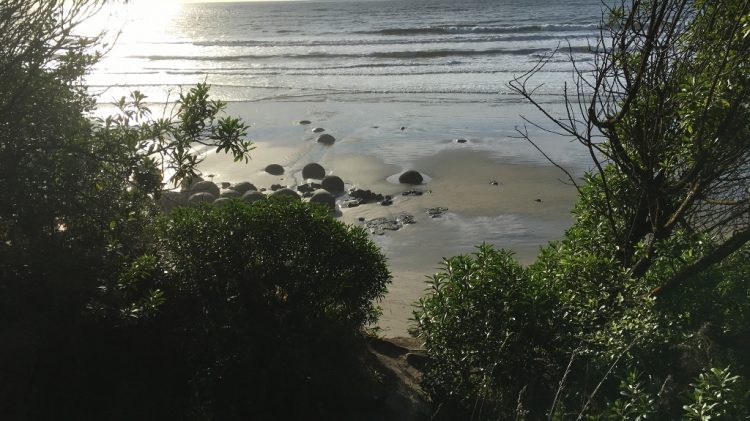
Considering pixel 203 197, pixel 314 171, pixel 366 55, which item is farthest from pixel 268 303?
pixel 366 55

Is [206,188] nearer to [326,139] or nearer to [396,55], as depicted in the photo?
[326,139]

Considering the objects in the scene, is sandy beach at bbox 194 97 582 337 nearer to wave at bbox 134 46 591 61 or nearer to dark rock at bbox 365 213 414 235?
dark rock at bbox 365 213 414 235

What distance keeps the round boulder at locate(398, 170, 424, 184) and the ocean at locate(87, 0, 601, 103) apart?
464 cm

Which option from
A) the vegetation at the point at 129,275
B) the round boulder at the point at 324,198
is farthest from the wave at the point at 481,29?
the vegetation at the point at 129,275

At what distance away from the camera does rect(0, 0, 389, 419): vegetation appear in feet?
16.3

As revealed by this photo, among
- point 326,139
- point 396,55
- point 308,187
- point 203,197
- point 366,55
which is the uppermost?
point 366,55

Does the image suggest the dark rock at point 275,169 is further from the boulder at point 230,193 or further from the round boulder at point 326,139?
the round boulder at point 326,139

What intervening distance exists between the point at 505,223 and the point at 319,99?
16.6 meters

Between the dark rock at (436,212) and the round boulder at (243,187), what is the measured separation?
14.2 ft

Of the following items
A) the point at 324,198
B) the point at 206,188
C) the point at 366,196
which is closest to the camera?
the point at 324,198

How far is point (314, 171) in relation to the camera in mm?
18203

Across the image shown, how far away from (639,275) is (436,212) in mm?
9731

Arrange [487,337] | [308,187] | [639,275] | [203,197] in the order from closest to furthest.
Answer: [487,337], [639,275], [203,197], [308,187]

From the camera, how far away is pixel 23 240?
5.09 metres
